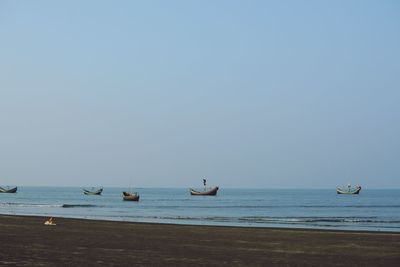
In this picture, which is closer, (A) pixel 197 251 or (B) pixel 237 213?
(A) pixel 197 251

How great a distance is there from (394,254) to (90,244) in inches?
436

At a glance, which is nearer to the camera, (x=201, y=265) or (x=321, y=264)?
(x=201, y=265)

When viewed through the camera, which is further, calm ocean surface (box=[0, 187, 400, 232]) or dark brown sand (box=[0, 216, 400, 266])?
calm ocean surface (box=[0, 187, 400, 232])

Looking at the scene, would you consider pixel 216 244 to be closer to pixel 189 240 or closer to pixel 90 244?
pixel 189 240

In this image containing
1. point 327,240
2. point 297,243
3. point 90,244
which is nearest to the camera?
point 90,244

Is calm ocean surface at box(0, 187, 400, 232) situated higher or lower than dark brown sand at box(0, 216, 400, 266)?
higher

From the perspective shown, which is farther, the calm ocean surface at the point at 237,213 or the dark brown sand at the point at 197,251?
the calm ocean surface at the point at 237,213

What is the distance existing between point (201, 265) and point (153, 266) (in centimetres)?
136

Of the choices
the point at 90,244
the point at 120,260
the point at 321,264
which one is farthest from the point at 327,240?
the point at 120,260

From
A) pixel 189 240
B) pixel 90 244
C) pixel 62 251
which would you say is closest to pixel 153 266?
pixel 62 251

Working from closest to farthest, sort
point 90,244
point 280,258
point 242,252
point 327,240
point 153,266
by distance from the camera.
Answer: point 153,266 < point 280,258 < point 242,252 < point 90,244 < point 327,240

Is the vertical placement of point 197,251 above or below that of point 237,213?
below

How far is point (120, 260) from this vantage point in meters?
15.9

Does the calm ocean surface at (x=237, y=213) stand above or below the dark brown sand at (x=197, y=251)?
above
